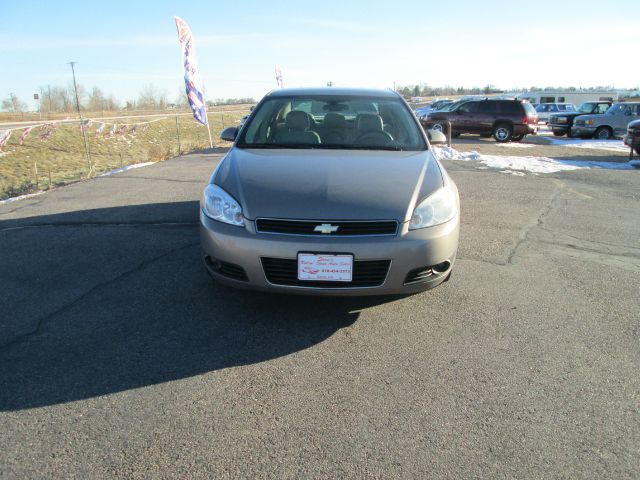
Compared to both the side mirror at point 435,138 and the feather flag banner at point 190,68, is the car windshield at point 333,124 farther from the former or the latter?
the feather flag banner at point 190,68

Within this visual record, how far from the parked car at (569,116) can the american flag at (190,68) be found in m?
16.9

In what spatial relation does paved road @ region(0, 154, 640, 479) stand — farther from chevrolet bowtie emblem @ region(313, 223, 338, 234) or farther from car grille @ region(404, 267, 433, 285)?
chevrolet bowtie emblem @ region(313, 223, 338, 234)

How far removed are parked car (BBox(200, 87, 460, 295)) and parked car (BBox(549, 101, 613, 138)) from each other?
69.3ft

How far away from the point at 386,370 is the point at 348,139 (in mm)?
2234

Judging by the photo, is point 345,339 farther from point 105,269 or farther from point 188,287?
point 105,269

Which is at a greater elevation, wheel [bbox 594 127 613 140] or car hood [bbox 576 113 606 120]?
car hood [bbox 576 113 606 120]

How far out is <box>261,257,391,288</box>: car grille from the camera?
287 centimetres

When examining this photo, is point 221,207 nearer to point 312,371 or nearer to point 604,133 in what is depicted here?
point 312,371

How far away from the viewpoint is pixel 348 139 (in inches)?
166

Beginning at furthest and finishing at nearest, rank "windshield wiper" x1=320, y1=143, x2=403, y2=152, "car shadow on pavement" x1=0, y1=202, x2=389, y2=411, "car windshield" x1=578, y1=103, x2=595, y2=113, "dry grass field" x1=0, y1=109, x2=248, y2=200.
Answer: "car windshield" x1=578, y1=103, x2=595, y2=113 → "dry grass field" x1=0, y1=109, x2=248, y2=200 → "windshield wiper" x1=320, y1=143, x2=403, y2=152 → "car shadow on pavement" x1=0, y1=202, x2=389, y2=411

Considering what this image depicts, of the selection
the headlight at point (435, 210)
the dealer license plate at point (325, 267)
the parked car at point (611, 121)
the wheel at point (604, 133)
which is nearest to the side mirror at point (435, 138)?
the headlight at point (435, 210)

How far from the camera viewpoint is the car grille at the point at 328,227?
2.89 meters

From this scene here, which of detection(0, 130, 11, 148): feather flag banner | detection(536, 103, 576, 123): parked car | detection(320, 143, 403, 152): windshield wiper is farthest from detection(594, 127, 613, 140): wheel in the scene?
detection(0, 130, 11, 148): feather flag banner

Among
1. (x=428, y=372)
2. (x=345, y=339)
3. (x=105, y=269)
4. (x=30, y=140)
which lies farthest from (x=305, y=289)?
(x=30, y=140)
